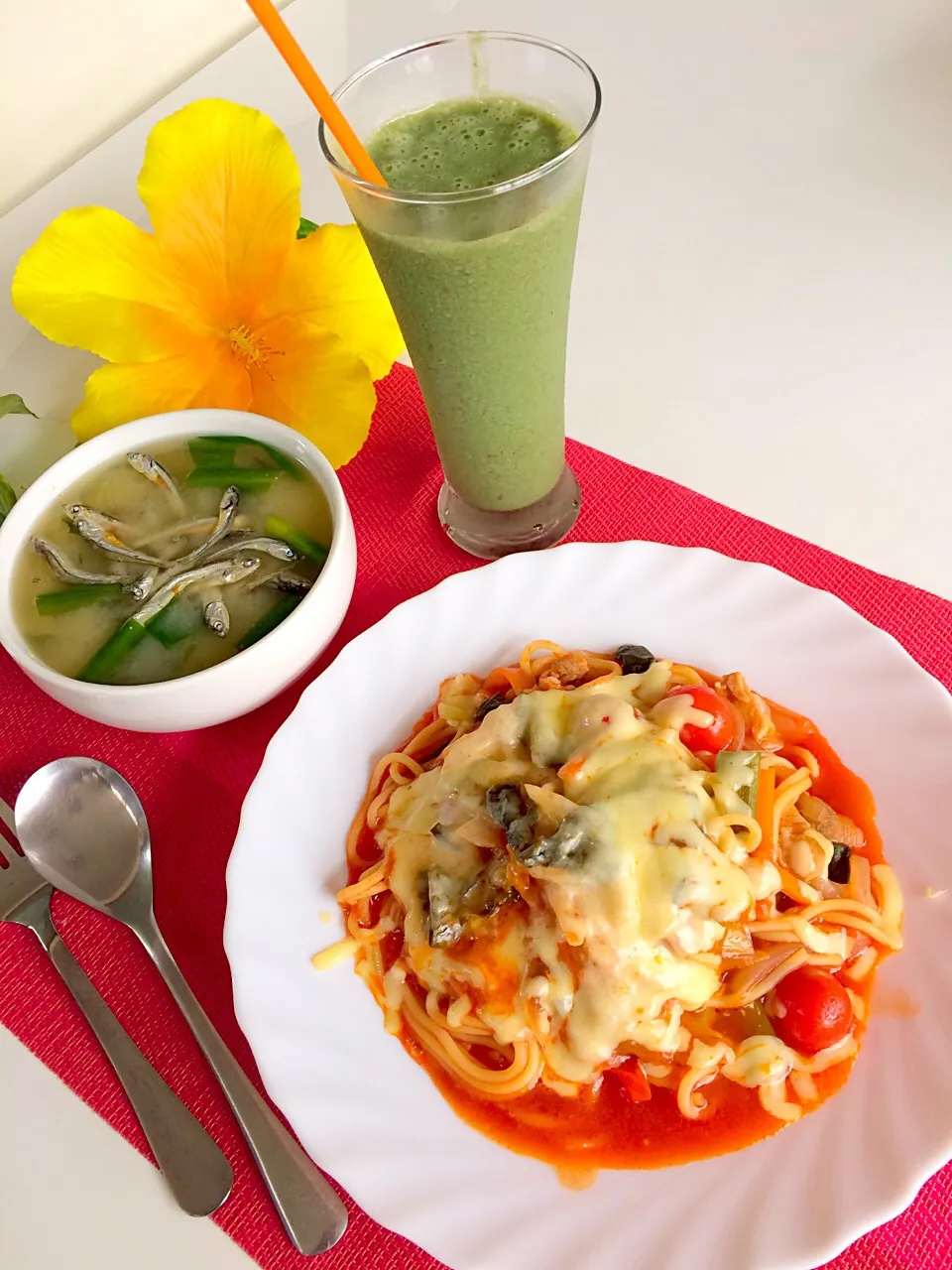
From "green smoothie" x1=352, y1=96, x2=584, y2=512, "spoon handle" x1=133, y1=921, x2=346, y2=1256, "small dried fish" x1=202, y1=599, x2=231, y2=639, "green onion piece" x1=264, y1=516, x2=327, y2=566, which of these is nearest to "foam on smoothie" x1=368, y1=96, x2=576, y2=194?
"green smoothie" x1=352, y1=96, x2=584, y2=512

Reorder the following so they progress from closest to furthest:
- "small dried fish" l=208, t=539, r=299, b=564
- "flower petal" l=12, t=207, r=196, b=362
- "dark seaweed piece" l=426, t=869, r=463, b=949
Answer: "dark seaweed piece" l=426, t=869, r=463, b=949
"small dried fish" l=208, t=539, r=299, b=564
"flower petal" l=12, t=207, r=196, b=362

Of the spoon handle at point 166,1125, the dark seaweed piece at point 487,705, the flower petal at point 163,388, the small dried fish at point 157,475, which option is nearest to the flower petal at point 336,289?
the flower petal at point 163,388

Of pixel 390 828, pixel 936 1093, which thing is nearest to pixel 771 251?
pixel 390 828

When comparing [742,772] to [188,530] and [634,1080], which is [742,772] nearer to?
[634,1080]

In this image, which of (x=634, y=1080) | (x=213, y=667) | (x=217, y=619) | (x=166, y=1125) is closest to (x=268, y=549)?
(x=217, y=619)

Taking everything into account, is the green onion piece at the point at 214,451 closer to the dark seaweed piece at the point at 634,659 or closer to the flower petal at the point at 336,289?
the flower petal at the point at 336,289

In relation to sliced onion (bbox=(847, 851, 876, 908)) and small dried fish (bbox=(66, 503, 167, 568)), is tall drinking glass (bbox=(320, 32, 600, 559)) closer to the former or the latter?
small dried fish (bbox=(66, 503, 167, 568))
